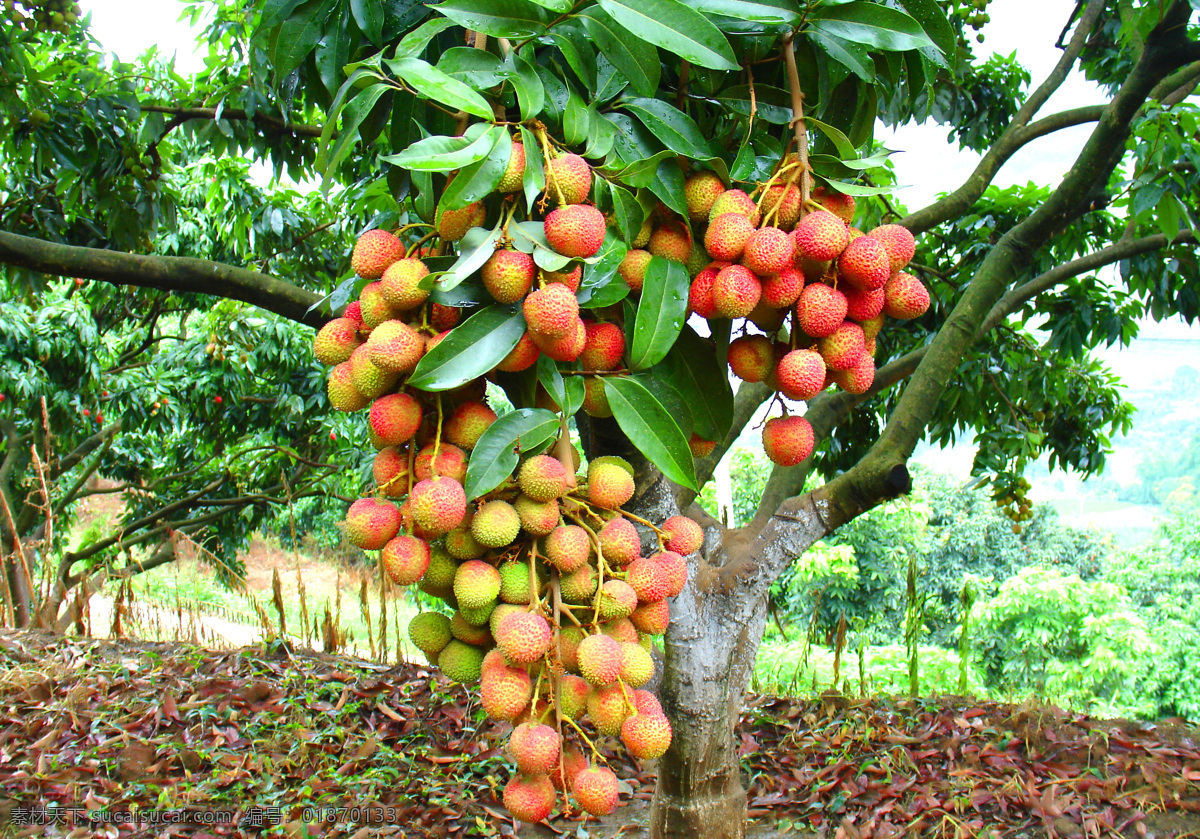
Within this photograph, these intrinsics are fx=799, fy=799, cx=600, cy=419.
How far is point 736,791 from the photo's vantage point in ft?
5.09

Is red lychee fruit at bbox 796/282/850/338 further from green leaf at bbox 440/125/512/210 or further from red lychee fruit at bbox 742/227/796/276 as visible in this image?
green leaf at bbox 440/125/512/210

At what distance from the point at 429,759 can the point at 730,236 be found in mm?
1890

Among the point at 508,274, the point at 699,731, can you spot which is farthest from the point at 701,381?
the point at 699,731

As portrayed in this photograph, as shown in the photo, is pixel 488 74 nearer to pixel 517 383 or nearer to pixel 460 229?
pixel 460 229

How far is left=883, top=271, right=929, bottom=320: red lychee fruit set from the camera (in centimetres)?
73

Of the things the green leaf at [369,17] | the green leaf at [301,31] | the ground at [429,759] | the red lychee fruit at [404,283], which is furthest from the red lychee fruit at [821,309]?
the ground at [429,759]

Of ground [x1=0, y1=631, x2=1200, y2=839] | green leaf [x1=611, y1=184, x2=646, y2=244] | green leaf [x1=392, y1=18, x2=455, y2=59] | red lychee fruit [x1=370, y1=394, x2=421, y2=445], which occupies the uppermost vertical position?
green leaf [x1=392, y1=18, x2=455, y2=59]

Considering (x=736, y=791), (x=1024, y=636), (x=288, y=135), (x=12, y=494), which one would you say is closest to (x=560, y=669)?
(x=736, y=791)

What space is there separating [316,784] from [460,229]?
1671 millimetres

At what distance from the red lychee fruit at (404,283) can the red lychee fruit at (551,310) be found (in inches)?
3.8

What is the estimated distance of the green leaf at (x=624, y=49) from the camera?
73cm

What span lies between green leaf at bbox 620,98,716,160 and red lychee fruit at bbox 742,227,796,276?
0.42 ft

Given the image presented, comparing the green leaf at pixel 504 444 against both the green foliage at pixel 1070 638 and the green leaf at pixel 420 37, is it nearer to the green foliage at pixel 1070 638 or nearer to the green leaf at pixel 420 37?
the green leaf at pixel 420 37

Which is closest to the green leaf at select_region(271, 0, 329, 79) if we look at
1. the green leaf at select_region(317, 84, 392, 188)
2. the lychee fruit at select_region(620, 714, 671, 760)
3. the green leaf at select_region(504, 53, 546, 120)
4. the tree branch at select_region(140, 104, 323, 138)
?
the green leaf at select_region(317, 84, 392, 188)
